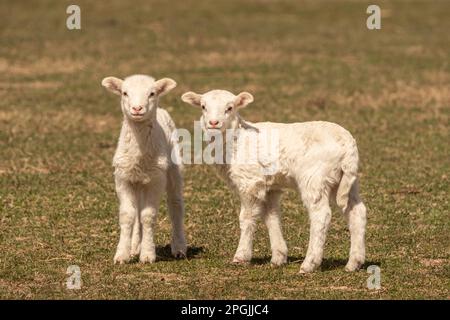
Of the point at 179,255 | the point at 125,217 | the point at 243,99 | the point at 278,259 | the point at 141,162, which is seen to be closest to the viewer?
the point at 243,99

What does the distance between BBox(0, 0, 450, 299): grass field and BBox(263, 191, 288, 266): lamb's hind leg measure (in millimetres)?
193

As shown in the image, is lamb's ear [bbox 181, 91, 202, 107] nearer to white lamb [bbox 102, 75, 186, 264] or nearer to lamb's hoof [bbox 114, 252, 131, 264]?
white lamb [bbox 102, 75, 186, 264]

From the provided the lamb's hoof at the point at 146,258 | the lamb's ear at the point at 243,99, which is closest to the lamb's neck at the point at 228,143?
the lamb's ear at the point at 243,99

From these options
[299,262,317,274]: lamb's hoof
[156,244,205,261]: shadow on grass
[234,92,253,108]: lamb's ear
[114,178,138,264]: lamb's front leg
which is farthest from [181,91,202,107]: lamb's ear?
[299,262,317,274]: lamb's hoof

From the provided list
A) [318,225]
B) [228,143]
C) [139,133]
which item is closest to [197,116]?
[139,133]

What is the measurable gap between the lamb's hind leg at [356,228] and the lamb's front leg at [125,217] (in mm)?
2408

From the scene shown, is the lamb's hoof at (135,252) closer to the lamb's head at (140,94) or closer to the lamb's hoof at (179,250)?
the lamb's hoof at (179,250)

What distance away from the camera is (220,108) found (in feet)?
41.0

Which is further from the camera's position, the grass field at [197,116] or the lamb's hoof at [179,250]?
the lamb's hoof at [179,250]

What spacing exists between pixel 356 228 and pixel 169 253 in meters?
2.59

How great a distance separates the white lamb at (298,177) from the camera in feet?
39.7

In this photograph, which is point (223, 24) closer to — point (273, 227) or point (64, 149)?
point (64, 149)

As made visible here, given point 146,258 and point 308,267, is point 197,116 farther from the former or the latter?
point 308,267

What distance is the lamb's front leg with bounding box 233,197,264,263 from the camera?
12688 millimetres
